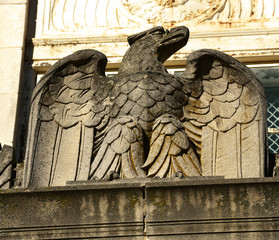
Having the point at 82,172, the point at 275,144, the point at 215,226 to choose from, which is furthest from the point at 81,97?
the point at 275,144

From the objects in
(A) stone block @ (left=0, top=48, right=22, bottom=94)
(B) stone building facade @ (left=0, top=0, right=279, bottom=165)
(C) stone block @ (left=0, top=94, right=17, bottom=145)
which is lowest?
(C) stone block @ (left=0, top=94, right=17, bottom=145)

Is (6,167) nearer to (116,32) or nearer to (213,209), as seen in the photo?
(213,209)

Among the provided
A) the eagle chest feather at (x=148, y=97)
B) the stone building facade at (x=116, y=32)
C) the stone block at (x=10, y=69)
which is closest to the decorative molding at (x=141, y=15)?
the stone building facade at (x=116, y=32)

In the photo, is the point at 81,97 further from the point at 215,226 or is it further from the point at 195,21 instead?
the point at 195,21

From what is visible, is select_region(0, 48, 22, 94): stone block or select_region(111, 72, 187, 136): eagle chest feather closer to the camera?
select_region(111, 72, 187, 136): eagle chest feather

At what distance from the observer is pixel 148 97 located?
9.80 metres

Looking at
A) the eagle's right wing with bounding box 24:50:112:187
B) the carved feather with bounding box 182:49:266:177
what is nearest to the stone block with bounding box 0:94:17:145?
the eagle's right wing with bounding box 24:50:112:187

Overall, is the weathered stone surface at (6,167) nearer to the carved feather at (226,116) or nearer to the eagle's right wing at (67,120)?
the eagle's right wing at (67,120)

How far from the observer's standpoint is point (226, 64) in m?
9.98

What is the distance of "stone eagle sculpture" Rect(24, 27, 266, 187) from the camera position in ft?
31.3

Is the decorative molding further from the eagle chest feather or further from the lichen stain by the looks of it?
the lichen stain

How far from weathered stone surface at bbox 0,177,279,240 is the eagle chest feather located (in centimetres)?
117

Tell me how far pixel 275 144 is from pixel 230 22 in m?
1.84

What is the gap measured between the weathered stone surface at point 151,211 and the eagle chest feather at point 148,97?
3.83ft
